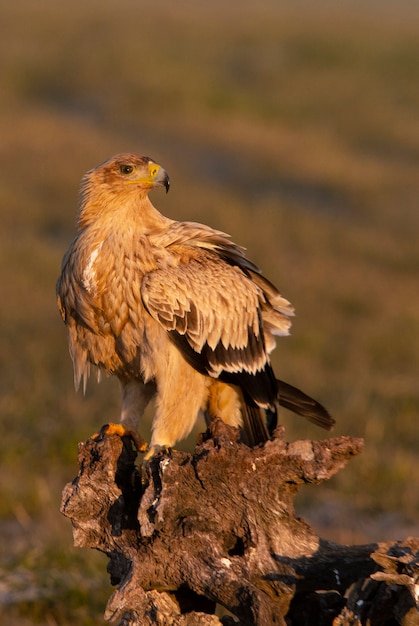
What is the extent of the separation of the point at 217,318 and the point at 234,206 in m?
13.2

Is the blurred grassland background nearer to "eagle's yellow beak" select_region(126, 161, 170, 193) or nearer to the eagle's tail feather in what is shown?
the eagle's tail feather

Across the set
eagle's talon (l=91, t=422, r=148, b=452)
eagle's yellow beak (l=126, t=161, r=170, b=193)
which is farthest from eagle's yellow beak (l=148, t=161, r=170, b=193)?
eagle's talon (l=91, t=422, r=148, b=452)

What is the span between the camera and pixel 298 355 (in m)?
11.1

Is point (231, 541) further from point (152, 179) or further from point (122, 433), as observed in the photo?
point (152, 179)

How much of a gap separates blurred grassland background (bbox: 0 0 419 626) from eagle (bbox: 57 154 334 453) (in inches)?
52.9

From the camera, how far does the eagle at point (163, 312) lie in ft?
14.4

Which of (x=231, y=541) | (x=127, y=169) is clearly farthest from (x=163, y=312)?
(x=231, y=541)

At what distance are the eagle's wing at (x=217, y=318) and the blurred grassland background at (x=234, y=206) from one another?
1520mm

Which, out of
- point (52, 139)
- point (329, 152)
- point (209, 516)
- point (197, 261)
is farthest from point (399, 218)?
point (209, 516)

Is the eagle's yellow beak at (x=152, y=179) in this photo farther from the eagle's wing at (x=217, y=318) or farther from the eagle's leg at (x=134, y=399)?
the eagle's leg at (x=134, y=399)

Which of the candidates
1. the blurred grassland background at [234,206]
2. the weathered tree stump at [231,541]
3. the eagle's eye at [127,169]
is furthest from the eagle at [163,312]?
the blurred grassland background at [234,206]

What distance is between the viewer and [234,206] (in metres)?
17.9

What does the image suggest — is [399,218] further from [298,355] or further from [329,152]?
[298,355]

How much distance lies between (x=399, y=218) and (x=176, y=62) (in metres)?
15.1
